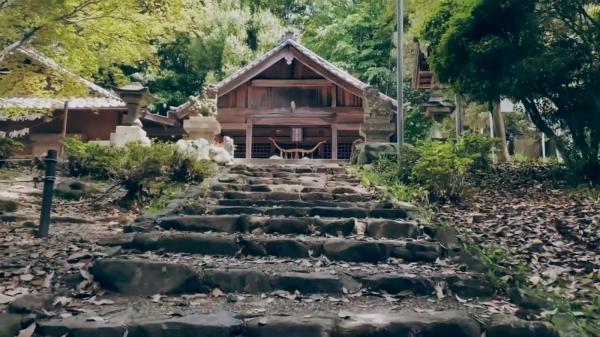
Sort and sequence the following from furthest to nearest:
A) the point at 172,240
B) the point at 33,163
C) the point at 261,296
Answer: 1. the point at 33,163
2. the point at 172,240
3. the point at 261,296

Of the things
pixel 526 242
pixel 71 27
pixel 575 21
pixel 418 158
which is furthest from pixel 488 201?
pixel 71 27

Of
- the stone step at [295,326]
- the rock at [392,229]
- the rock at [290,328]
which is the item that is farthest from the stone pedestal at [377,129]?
the rock at [290,328]

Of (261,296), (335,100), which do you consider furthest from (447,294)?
(335,100)

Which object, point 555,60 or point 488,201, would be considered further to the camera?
point 555,60

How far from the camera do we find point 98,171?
29.1 feet

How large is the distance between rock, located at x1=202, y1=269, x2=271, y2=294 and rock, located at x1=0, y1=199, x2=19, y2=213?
14.2 ft

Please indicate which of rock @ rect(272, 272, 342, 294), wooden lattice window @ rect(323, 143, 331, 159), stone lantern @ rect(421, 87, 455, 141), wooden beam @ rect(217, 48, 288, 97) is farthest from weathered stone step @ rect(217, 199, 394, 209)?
wooden lattice window @ rect(323, 143, 331, 159)

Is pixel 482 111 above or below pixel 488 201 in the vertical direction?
above

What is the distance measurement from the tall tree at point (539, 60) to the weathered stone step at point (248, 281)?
5788 millimetres

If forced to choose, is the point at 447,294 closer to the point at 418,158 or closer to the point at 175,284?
the point at 175,284

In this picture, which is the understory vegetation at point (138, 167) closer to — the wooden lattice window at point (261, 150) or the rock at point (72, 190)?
the rock at point (72, 190)

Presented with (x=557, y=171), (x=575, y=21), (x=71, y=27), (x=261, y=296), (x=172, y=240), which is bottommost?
(x=261, y=296)

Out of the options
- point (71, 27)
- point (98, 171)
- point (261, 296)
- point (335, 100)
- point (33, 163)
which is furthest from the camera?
point (335, 100)

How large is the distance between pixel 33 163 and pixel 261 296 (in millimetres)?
9320
